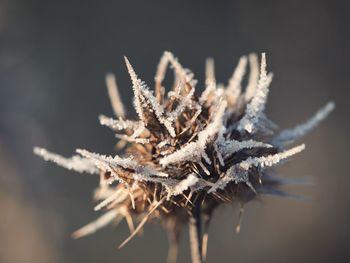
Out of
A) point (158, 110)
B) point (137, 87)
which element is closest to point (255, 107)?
point (158, 110)

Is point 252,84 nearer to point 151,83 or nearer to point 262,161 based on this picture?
point 262,161

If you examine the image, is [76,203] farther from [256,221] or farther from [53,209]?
[256,221]

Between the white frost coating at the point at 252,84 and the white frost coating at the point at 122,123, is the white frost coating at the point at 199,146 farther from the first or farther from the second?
the white frost coating at the point at 252,84

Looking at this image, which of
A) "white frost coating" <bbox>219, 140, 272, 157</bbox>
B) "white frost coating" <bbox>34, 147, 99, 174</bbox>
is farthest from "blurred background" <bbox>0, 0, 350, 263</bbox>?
"white frost coating" <bbox>219, 140, 272, 157</bbox>

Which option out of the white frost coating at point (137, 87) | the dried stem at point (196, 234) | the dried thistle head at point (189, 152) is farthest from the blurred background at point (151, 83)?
the white frost coating at point (137, 87)

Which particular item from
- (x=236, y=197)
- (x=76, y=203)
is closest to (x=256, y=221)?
(x=76, y=203)
